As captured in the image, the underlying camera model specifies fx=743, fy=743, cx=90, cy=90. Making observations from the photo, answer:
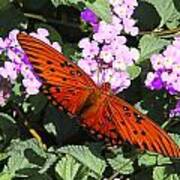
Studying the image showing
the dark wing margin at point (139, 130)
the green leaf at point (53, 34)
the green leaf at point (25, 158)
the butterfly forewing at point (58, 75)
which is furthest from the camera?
the green leaf at point (53, 34)

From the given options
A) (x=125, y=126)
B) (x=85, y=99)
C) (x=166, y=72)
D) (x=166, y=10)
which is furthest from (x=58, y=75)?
(x=166, y=10)

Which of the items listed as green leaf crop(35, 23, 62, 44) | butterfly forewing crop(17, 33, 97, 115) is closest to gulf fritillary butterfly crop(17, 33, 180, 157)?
butterfly forewing crop(17, 33, 97, 115)

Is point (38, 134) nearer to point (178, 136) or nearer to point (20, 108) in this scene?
point (20, 108)

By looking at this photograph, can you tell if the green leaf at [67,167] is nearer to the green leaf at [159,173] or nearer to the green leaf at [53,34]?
the green leaf at [159,173]

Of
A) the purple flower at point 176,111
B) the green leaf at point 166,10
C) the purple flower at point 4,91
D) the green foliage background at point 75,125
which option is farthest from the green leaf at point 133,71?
the purple flower at point 4,91

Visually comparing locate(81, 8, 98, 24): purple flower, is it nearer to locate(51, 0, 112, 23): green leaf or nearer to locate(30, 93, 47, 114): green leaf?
locate(51, 0, 112, 23): green leaf

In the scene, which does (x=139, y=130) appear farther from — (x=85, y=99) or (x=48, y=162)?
(x=48, y=162)
